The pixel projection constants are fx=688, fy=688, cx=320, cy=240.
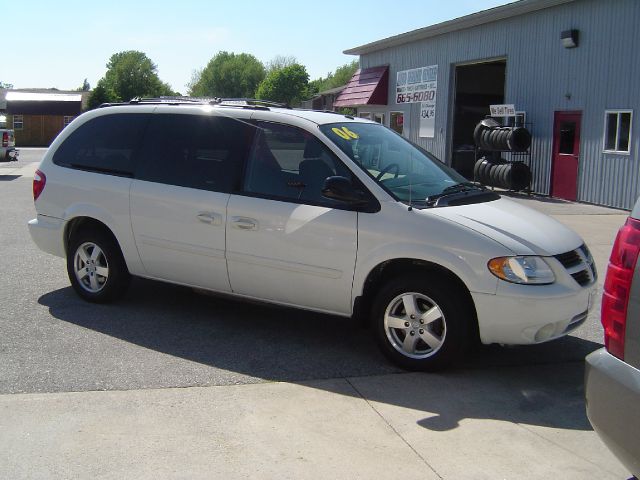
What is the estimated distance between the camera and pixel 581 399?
4.62 m

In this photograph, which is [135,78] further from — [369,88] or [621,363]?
[621,363]

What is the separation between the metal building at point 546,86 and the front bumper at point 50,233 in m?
12.7

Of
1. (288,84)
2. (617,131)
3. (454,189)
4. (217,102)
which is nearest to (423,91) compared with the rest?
(617,131)

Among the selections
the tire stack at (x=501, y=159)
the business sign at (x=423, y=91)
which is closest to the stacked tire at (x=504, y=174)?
the tire stack at (x=501, y=159)

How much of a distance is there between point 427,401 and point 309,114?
2663 millimetres

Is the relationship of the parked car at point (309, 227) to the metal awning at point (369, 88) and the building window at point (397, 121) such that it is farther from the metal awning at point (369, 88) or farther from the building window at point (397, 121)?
the metal awning at point (369, 88)

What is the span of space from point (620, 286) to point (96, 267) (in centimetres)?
494

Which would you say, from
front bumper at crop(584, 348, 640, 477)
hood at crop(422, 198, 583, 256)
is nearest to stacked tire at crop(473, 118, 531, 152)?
hood at crop(422, 198, 583, 256)

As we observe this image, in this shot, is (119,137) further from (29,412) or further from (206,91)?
(206,91)

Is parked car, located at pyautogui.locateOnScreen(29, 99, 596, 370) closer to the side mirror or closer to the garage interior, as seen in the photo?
the side mirror

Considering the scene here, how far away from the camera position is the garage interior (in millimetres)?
23688

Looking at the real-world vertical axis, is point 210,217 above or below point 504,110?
below

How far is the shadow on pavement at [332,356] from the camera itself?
4492mm

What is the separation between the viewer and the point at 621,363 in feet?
8.84
